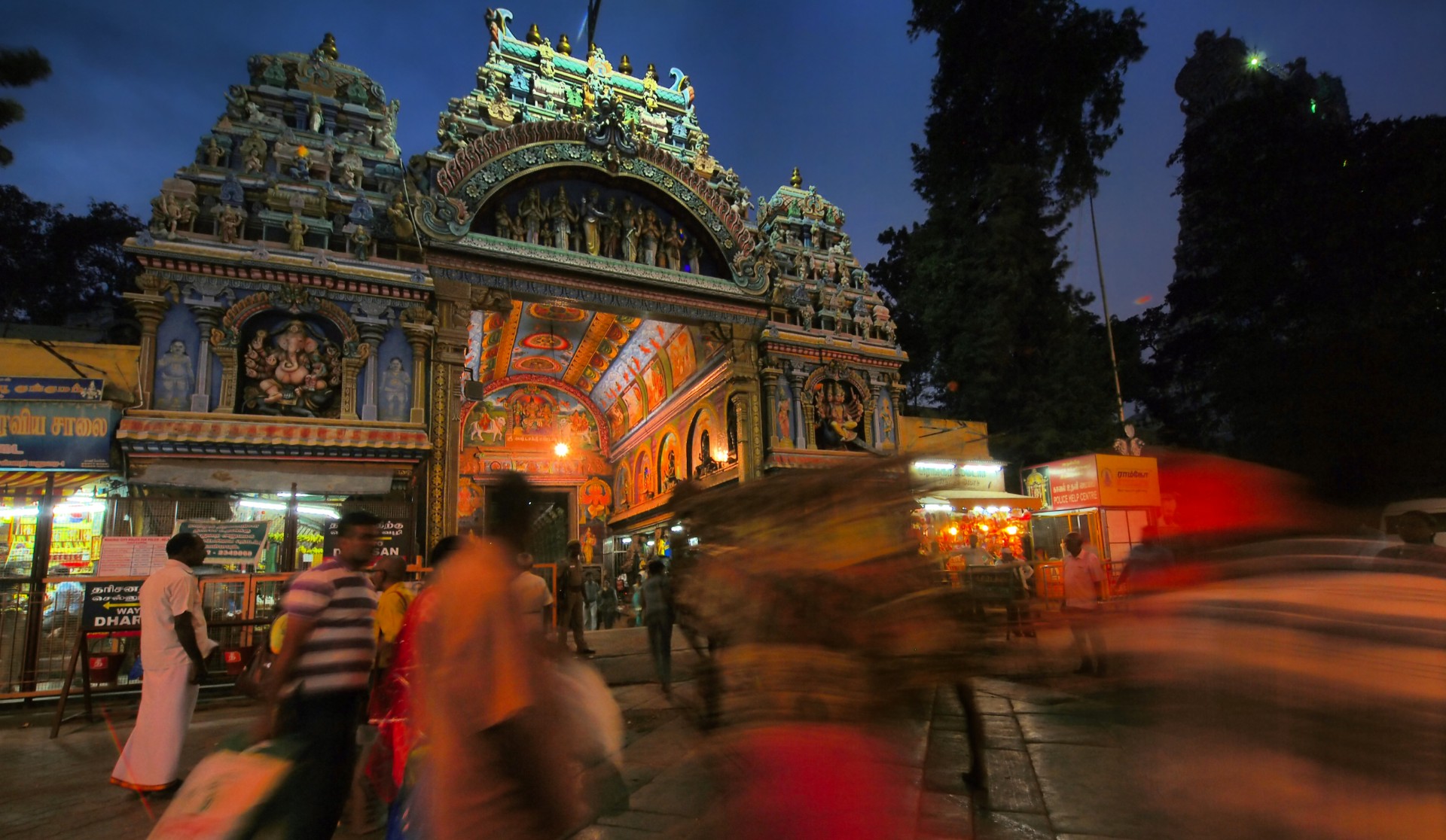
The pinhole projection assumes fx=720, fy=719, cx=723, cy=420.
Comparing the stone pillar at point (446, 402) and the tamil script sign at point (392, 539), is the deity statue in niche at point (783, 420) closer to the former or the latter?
the stone pillar at point (446, 402)

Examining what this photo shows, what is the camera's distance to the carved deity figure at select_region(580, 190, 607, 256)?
14.5 m

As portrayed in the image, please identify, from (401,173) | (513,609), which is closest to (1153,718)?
(513,609)

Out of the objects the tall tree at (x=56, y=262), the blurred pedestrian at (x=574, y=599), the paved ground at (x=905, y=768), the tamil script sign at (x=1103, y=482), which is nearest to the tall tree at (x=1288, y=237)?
the tamil script sign at (x=1103, y=482)

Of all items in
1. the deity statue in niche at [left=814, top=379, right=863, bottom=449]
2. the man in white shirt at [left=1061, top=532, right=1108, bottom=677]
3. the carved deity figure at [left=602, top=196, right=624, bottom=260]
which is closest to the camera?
the man in white shirt at [left=1061, top=532, right=1108, bottom=677]

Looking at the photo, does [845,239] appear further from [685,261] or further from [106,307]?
[106,307]

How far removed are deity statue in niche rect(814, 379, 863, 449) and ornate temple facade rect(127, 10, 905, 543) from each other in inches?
2.2

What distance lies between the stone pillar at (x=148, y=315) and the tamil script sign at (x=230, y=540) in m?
3.32

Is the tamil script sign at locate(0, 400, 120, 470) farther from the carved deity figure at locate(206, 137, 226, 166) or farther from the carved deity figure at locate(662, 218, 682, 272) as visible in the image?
the carved deity figure at locate(662, 218, 682, 272)

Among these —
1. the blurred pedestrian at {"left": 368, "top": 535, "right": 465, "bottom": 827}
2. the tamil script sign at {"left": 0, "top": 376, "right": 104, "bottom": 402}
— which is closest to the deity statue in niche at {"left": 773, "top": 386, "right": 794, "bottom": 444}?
the tamil script sign at {"left": 0, "top": 376, "right": 104, "bottom": 402}

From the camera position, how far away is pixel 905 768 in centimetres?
201

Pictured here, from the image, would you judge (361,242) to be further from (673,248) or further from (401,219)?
(673,248)

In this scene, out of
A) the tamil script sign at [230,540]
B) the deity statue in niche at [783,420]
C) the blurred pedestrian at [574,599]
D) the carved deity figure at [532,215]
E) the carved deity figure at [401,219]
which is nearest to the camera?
the tamil script sign at [230,540]

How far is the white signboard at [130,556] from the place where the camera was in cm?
786

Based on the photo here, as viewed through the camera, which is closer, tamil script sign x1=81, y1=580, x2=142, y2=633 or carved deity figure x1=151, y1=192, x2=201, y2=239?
tamil script sign x1=81, y1=580, x2=142, y2=633
